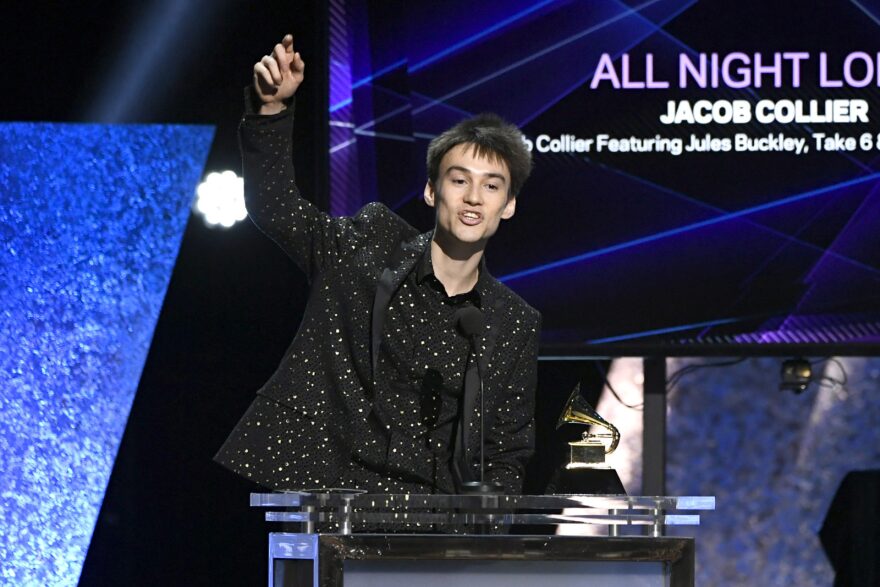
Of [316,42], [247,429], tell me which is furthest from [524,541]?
[316,42]

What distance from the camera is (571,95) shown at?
13.7ft

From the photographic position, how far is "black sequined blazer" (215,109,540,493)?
242 centimetres

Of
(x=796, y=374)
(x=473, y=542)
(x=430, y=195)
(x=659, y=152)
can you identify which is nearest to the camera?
(x=473, y=542)

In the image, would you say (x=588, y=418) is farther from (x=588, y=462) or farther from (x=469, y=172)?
(x=469, y=172)

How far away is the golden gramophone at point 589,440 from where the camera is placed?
89.9 inches

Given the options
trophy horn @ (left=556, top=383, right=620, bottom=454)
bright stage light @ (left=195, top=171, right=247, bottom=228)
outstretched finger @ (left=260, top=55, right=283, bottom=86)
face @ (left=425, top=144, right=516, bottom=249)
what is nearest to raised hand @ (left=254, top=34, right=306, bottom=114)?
outstretched finger @ (left=260, top=55, right=283, bottom=86)

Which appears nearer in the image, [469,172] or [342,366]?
[342,366]

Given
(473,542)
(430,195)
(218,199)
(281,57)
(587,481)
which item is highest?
(218,199)

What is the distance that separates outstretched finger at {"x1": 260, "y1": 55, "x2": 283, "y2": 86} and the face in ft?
1.41

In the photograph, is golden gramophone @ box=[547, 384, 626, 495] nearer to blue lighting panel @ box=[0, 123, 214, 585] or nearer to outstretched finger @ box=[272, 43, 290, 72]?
outstretched finger @ box=[272, 43, 290, 72]

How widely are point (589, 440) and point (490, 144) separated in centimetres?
66

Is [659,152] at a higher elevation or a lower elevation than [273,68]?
higher

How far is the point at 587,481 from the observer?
7.23ft

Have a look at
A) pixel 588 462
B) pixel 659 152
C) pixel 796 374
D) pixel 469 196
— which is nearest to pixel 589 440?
pixel 588 462
